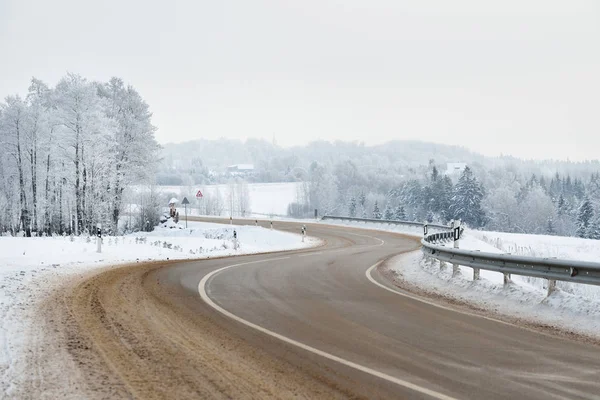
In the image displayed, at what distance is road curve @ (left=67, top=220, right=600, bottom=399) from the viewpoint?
17.1ft

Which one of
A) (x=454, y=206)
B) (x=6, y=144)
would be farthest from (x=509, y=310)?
(x=454, y=206)

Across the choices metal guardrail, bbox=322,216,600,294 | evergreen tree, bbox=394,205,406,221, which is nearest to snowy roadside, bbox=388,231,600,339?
metal guardrail, bbox=322,216,600,294

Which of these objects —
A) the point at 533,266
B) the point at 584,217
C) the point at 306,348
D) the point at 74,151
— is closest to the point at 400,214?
the point at 584,217

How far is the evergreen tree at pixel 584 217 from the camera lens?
8412 centimetres

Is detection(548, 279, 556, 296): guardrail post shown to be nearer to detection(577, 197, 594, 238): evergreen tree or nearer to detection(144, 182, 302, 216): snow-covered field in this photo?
detection(577, 197, 594, 238): evergreen tree

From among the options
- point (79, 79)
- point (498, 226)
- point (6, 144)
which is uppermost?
point (79, 79)

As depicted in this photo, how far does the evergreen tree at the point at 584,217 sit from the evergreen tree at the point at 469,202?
15.5 m

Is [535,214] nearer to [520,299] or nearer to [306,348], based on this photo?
[520,299]

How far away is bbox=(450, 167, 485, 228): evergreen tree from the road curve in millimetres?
85544

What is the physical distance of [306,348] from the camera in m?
6.68

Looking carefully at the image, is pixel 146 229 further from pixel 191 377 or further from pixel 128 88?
pixel 191 377

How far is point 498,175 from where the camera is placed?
17962 cm

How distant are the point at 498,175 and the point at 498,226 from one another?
255 ft

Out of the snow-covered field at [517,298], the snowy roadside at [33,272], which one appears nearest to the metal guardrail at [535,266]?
the snow-covered field at [517,298]
